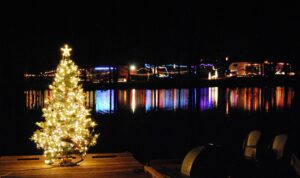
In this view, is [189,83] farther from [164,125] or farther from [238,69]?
[164,125]

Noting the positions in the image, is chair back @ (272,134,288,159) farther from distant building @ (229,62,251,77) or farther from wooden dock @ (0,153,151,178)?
distant building @ (229,62,251,77)

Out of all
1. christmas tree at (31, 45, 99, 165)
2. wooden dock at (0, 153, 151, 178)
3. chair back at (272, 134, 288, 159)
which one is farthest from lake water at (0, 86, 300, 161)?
christmas tree at (31, 45, 99, 165)

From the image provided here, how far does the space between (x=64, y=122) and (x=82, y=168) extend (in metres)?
0.99

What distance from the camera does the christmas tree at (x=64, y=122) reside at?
899 cm

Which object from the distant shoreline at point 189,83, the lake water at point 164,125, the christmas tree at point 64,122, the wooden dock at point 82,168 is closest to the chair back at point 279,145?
the wooden dock at point 82,168

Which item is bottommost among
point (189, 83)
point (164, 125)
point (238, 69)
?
point (164, 125)

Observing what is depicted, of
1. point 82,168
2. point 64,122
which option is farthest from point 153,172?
point 64,122

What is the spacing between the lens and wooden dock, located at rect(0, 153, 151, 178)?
26.2ft

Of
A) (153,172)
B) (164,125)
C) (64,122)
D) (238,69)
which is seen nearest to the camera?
(153,172)

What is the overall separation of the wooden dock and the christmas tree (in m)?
0.29

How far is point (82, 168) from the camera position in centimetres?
855

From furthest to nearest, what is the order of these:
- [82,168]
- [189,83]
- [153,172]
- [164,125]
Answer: [189,83], [164,125], [82,168], [153,172]

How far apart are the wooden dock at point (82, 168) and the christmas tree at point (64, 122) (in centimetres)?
29

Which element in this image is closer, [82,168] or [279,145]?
Result: [279,145]
